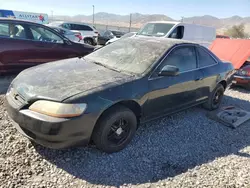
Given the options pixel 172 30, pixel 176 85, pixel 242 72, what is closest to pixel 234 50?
pixel 242 72

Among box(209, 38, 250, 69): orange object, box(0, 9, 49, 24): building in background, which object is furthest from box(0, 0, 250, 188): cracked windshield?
box(0, 9, 49, 24): building in background

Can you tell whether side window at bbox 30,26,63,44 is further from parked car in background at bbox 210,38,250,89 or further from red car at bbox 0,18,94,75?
parked car in background at bbox 210,38,250,89

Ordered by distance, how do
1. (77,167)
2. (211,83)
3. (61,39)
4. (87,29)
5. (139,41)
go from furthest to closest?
1. (87,29)
2. (61,39)
3. (211,83)
4. (139,41)
5. (77,167)

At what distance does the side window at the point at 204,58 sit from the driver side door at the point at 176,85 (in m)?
0.17

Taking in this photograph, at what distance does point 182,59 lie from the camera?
398cm

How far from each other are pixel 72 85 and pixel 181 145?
1892 mm

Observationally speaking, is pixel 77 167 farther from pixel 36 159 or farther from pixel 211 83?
pixel 211 83

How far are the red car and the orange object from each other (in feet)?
16.6

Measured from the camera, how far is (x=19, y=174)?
99.3 inches

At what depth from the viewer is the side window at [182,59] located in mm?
3695

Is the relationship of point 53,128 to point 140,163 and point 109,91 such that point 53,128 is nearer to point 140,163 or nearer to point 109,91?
point 109,91

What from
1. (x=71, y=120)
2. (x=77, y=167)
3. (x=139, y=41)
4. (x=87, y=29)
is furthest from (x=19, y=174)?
(x=87, y=29)

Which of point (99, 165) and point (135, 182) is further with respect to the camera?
point (99, 165)

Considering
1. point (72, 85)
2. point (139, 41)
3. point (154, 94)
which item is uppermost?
point (139, 41)
